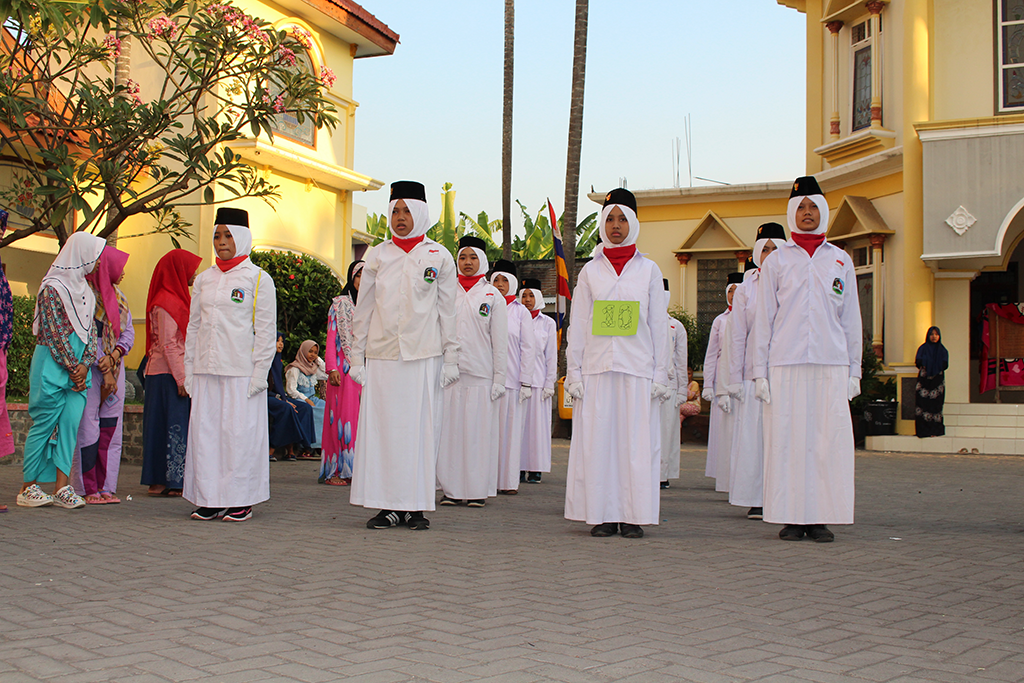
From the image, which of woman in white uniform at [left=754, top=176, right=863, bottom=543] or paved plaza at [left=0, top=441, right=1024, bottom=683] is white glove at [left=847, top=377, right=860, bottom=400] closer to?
woman in white uniform at [left=754, top=176, right=863, bottom=543]

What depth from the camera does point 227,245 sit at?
281 inches

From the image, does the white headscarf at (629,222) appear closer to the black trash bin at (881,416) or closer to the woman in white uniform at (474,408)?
the woman in white uniform at (474,408)

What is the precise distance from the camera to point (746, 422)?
834 centimetres

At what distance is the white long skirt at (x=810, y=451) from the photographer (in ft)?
21.0

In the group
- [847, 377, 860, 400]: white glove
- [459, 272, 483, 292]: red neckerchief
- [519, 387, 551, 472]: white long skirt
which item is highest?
[459, 272, 483, 292]: red neckerchief

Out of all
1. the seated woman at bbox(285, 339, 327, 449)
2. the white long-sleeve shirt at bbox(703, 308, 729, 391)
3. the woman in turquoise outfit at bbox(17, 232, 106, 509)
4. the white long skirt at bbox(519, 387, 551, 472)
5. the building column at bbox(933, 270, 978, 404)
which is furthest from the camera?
the building column at bbox(933, 270, 978, 404)

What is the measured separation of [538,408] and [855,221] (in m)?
10.1

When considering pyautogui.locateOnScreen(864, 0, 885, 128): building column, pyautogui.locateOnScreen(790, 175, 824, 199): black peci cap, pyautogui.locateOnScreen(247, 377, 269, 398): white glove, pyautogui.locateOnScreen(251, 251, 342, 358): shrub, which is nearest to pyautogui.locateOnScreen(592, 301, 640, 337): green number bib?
pyautogui.locateOnScreen(790, 175, 824, 199): black peci cap

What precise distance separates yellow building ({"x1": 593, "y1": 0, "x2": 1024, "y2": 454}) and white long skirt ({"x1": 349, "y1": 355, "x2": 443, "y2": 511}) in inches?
455

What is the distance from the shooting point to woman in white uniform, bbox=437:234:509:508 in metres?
8.12

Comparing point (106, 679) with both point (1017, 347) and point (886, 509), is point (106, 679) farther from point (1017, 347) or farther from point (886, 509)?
point (1017, 347)

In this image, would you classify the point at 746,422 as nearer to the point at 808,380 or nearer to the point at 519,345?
the point at 808,380

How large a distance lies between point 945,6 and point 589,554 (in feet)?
50.1

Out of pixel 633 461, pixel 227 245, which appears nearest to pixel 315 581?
pixel 633 461
